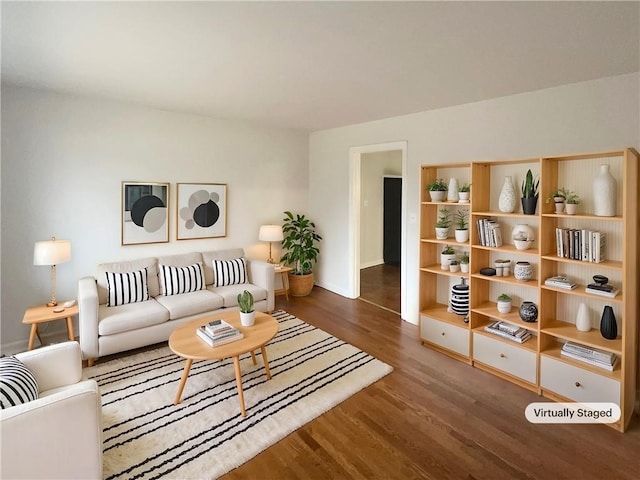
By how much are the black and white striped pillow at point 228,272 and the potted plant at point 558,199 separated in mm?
3260

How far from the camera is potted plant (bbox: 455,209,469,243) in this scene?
3.26m

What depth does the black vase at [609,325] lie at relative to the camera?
2396mm

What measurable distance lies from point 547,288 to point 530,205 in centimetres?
67

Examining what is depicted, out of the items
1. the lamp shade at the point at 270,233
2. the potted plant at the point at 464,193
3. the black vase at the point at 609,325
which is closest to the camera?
the black vase at the point at 609,325

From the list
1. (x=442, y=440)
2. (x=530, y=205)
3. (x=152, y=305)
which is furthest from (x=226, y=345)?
(x=530, y=205)

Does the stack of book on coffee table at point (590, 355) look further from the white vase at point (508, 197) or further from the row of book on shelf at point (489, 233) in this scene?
the white vase at point (508, 197)

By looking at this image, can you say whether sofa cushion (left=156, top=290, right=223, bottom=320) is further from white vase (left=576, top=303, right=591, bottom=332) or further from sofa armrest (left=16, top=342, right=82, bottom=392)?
white vase (left=576, top=303, right=591, bottom=332)

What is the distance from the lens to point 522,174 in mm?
3018

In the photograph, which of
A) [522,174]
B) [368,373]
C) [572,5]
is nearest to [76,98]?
[368,373]

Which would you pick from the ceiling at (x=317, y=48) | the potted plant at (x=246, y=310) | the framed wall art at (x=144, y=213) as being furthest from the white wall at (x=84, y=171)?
the potted plant at (x=246, y=310)

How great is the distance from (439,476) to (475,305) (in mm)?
1662

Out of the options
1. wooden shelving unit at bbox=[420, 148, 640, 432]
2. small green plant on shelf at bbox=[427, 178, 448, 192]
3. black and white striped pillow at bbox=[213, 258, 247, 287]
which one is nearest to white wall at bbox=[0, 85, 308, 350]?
black and white striped pillow at bbox=[213, 258, 247, 287]

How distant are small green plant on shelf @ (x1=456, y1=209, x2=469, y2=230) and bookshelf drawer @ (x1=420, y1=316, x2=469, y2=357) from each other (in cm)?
97

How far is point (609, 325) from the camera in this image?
241 centimetres
